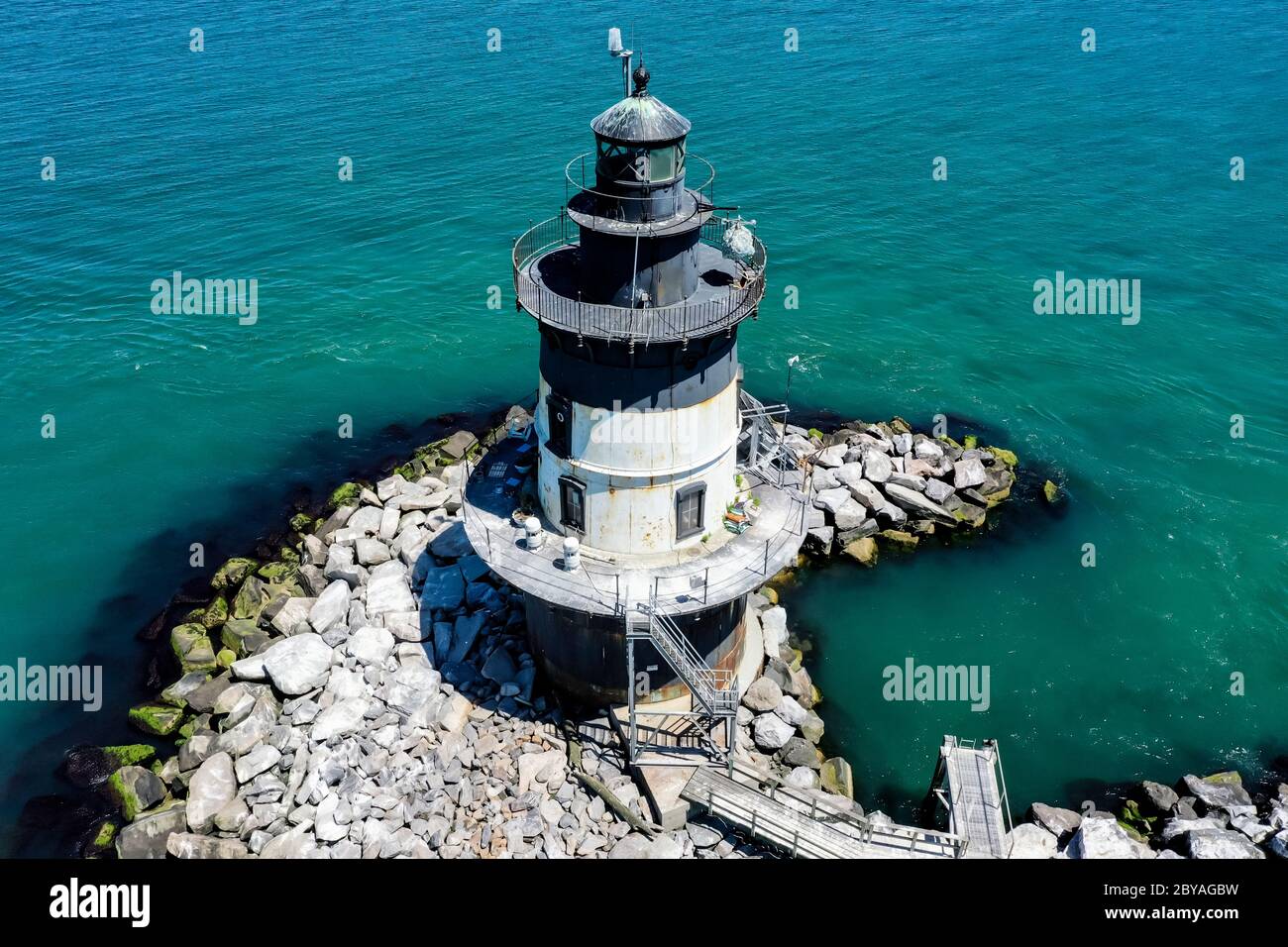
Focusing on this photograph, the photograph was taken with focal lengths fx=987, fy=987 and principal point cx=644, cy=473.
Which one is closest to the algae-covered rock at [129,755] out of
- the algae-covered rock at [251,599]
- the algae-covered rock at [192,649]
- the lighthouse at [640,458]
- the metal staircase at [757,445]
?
the algae-covered rock at [192,649]

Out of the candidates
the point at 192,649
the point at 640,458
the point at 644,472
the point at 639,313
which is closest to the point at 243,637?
the point at 192,649

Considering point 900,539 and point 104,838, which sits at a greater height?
point 900,539

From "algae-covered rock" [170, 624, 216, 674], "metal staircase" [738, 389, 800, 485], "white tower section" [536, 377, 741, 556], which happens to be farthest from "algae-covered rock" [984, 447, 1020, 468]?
"algae-covered rock" [170, 624, 216, 674]

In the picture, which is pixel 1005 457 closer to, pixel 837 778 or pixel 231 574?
pixel 837 778

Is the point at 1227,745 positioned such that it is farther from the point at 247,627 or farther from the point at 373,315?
the point at 373,315

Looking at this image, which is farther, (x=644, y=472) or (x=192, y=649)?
(x=192, y=649)

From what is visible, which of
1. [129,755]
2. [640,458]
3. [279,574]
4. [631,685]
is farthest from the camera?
[279,574]

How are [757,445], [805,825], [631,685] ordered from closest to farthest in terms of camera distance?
[805,825], [631,685], [757,445]

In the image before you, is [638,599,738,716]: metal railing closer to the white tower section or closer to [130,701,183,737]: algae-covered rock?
the white tower section
